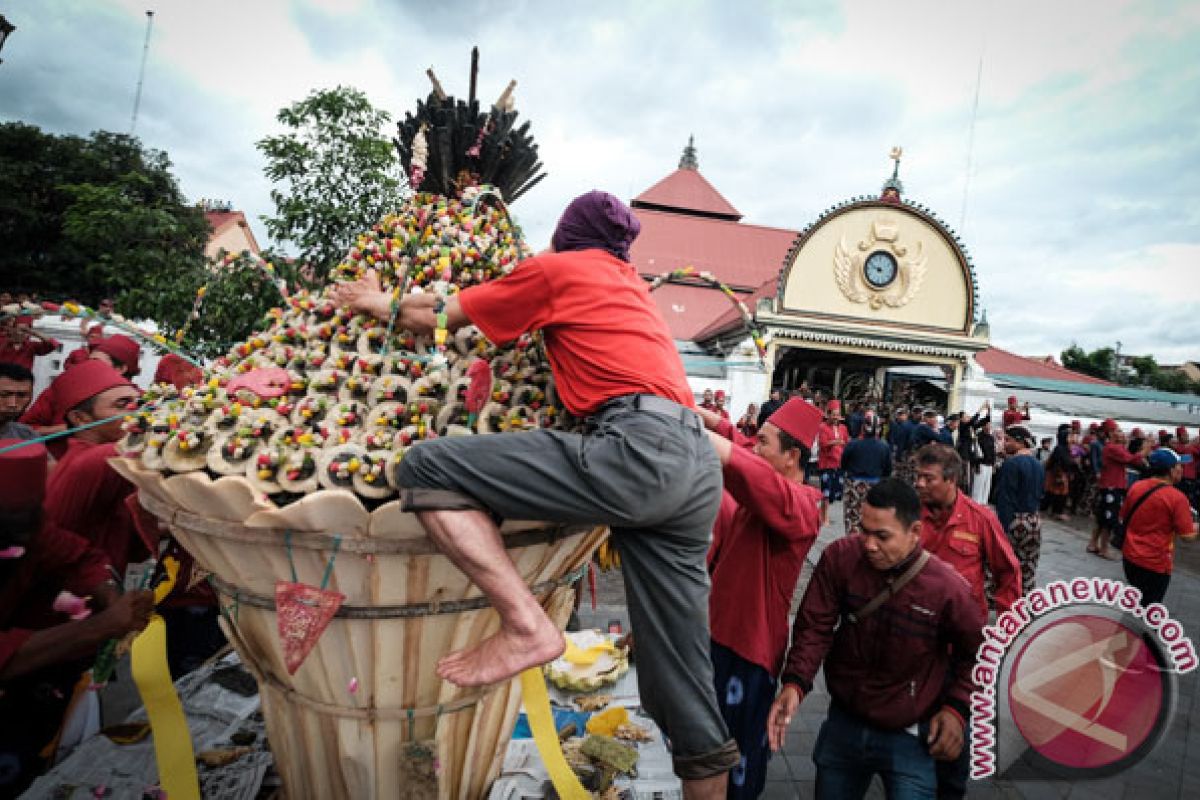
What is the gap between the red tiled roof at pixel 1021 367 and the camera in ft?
87.5

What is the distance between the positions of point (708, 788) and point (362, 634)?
122cm

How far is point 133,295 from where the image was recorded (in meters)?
5.85

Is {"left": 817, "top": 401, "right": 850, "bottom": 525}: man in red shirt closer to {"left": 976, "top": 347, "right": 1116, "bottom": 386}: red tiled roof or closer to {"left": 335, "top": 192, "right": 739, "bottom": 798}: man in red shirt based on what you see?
{"left": 335, "top": 192, "right": 739, "bottom": 798}: man in red shirt

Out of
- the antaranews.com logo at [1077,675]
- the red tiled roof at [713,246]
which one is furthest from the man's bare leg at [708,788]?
the red tiled roof at [713,246]

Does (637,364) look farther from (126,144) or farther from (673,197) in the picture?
(126,144)

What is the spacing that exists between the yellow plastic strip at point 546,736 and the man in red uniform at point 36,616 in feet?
4.77

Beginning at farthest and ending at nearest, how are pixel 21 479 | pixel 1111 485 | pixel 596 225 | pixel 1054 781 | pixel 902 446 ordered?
pixel 902 446 → pixel 1111 485 → pixel 1054 781 → pixel 596 225 → pixel 21 479

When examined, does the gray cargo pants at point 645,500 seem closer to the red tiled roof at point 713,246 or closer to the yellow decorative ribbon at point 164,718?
the yellow decorative ribbon at point 164,718

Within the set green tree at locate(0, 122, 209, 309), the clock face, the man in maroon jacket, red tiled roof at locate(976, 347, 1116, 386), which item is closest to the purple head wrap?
the man in maroon jacket

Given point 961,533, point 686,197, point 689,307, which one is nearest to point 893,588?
point 961,533

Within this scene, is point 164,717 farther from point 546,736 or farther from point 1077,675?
point 1077,675

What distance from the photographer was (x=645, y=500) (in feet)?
5.87

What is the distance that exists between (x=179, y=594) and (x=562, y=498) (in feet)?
8.77

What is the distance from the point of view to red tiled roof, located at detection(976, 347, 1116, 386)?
26672mm
